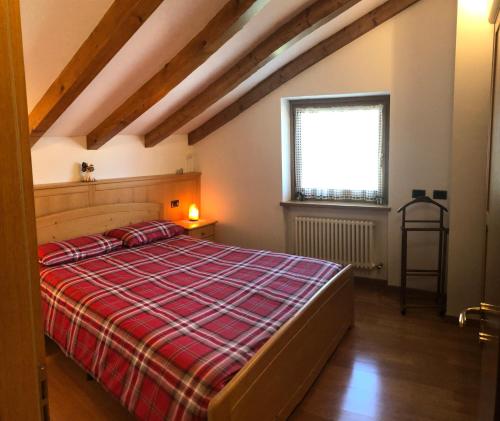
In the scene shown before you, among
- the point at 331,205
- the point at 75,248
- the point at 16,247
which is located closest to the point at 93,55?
the point at 75,248

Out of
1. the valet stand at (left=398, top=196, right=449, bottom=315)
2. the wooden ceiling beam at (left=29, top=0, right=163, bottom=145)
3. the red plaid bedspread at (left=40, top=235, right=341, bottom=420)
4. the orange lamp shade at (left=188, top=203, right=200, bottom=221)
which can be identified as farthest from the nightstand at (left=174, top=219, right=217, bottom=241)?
the valet stand at (left=398, top=196, right=449, bottom=315)

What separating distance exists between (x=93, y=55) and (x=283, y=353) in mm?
2090

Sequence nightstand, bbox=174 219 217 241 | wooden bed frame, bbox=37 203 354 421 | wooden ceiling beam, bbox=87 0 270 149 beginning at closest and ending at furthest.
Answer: wooden bed frame, bbox=37 203 354 421
wooden ceiling beam, bbox=87 0 270 149
nightstand, bbox=174 219 217 241

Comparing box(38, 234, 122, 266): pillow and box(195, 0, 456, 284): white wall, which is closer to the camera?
box(38, 234, 122, 266): pillow

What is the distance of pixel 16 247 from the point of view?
0.71 metres

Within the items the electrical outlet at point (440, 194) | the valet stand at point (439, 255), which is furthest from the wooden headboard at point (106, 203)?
the electrical outlet at point (440, 194)

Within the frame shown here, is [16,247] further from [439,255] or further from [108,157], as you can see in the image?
[108,157]

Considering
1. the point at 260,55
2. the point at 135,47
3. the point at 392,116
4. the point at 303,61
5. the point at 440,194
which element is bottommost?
the point at 440,194

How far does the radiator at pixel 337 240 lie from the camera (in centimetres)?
425

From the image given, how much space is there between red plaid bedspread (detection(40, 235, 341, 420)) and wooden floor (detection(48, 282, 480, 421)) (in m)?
0.25

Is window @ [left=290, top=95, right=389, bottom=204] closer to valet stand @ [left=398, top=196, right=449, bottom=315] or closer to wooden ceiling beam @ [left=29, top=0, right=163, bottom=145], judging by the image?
valet stand @ [left=398, top=196, right=449, bottom=315]

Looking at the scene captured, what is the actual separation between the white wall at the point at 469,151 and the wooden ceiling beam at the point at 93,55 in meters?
2.28

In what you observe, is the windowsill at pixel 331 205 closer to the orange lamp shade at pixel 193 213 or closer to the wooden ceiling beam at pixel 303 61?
the orange lamp shade at pixel 193 213

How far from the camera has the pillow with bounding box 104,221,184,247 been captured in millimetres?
3914
